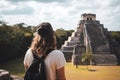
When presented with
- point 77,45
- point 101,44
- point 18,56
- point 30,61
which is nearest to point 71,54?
point 77,45

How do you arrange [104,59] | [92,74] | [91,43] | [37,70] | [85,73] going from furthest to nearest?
[91,43] → [104,59] → [85,73] → [92,74] → [37,70]

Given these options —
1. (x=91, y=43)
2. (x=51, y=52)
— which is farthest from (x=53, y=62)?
(x=91, y=43)

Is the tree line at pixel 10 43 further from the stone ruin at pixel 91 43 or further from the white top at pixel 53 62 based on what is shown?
the white top at pixel 53 62

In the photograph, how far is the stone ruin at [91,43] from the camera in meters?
41.8

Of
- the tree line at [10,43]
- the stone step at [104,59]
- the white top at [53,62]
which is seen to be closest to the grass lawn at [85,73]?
the tree line at [10,43]

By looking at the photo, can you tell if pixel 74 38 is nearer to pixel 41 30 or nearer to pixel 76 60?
pixel 76 60

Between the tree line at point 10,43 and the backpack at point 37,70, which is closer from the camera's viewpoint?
the backpack at point 37,70

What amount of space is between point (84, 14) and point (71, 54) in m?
9.96

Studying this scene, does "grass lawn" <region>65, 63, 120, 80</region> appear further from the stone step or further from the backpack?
the backpack

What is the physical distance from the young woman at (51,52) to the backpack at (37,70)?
0.07m

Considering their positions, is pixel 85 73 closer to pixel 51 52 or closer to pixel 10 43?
pixel 10 43

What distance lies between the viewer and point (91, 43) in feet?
156

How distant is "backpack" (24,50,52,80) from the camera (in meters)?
3.86

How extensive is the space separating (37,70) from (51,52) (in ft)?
1.01
